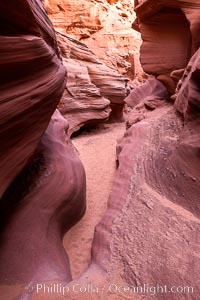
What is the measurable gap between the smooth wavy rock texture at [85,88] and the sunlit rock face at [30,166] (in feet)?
14.3

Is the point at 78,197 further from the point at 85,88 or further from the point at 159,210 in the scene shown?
the point at 85,88

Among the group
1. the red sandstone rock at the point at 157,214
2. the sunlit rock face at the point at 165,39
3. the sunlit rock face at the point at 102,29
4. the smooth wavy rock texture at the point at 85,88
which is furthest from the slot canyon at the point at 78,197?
the sunlit rock face at the point at 102,29

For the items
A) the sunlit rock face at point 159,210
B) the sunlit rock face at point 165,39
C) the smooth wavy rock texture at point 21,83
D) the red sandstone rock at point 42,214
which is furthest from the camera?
the sunlit rock face at point 165,39

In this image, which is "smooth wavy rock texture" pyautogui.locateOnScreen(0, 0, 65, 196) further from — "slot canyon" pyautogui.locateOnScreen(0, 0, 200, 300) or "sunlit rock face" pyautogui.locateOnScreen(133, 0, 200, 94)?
"sunlit rock face" pyautogui.locateOnScreen(133, 0, 200, 94)

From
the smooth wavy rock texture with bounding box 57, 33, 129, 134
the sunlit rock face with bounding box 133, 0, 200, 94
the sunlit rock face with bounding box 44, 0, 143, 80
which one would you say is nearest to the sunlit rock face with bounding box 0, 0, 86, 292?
the sunlit rock face with bounding box 133, 0, 200, 94

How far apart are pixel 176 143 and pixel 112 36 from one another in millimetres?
13025

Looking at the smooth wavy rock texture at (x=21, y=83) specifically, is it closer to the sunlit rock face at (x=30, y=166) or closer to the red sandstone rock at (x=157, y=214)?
the sunlit rock face at (x=30, y=166)

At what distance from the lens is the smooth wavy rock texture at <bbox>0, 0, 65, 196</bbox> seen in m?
1.75

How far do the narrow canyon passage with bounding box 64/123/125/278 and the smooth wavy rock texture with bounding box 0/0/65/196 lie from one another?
99 cm

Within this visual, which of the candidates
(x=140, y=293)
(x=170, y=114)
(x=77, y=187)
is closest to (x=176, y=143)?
(x=170, y=114)

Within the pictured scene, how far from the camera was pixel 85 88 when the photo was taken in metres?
7.77

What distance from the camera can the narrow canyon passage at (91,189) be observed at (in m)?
2.41

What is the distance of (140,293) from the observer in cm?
182

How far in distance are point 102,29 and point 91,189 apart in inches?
504
